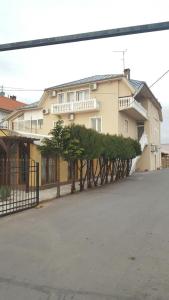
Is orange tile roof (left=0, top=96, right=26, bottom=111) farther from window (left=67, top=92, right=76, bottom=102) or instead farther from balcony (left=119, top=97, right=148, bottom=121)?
balcony (left=119, top=97, right=148, bottom=121)

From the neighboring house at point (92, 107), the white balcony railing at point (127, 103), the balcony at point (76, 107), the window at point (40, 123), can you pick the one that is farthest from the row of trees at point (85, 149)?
the window at point (40, 123)

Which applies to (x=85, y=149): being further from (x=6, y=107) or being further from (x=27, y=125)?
(x=6, y=107)

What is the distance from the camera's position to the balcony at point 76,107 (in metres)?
33.7

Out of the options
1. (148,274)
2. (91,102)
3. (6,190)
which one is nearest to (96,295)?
(148,274)

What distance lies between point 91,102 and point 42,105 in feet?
21.1

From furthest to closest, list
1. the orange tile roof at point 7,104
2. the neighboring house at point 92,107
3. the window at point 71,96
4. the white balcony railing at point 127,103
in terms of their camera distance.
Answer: the orange tile roof at point 7,104 → the window at point 71,96 → the neighboring house at point 92,107 → the white balcony railing at point 127,103

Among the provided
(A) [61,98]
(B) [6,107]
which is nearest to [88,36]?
(A) [61,98]

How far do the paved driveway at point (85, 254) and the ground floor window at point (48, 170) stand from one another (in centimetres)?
826

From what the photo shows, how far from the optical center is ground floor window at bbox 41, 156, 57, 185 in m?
20.6

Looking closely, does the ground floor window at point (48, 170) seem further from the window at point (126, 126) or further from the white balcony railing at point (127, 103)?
the window at point (126, 126)

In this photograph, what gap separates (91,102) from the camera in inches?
1329

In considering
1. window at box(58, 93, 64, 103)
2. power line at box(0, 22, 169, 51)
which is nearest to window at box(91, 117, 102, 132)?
window at box(58, 93, 64, 103)

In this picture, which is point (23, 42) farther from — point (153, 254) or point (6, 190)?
point (6, 190)

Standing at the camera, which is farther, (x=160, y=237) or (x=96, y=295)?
(x=160, y=237)
